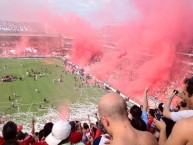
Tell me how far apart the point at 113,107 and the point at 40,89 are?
3103cm

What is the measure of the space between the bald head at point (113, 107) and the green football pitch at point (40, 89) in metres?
22.8

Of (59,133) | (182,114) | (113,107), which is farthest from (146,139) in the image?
(59,133)

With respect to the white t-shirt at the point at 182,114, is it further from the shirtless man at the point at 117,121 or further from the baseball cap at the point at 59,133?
the baseball cap at the point at 59,133

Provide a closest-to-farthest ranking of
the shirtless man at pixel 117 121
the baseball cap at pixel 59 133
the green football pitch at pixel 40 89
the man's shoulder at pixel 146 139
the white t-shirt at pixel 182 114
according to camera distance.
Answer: the shirtless man at pixel 117 121
the man's shoulder at pixel 146 139
the white t-shirt at pixel 182 114
the baseball cap at pixel 59 133
the green football pitch at pixel 40 89

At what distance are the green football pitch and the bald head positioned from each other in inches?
896

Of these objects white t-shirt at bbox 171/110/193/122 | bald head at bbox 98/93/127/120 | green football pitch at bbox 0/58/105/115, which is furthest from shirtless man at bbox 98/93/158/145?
green football pitch at bbox 0/58/105/115

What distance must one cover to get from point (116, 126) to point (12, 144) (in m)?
1.39

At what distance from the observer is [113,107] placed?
2695 mm

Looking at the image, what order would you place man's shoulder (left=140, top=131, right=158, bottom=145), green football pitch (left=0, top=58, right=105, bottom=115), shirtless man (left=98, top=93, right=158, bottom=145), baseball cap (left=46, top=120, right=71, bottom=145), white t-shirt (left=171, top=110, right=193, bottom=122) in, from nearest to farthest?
shirtless man (left=98, top=93, right=158, bottom=145) → man's shoulder (left=140, top=131, right=158, bottom=145) → white t-shirt (left=171, top=110, right=193, bottom=122) → baseball cap (left=46, top=120, right=71, bottom=145) → green football pitch (left=0, top=58, right=105, bottom=115)

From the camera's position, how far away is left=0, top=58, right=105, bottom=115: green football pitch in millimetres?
27003

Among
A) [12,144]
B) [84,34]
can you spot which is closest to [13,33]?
[84,34]

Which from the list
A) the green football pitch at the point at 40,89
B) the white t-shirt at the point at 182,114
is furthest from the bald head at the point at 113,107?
the green football pitch at the point at 40,89

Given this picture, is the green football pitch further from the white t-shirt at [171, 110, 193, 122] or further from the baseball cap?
the white t-shirt at [171, 110, 193, 122]

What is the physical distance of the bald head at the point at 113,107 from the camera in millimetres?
2705
